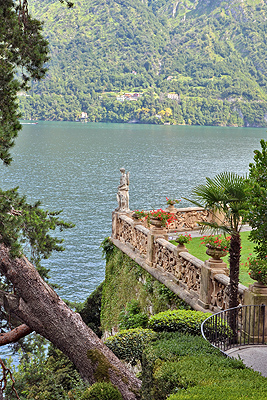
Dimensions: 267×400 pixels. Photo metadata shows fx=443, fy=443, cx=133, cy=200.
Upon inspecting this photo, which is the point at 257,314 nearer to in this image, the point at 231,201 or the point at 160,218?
the point at 231,201

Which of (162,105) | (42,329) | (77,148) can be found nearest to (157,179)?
(77,148)

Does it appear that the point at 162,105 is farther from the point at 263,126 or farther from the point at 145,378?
the point at 145,378

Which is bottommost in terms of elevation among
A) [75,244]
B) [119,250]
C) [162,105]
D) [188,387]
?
[75,244]

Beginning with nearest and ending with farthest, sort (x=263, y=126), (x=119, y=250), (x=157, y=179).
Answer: (x=119, y=250), (x=157, y=179), (x=263, y=126)

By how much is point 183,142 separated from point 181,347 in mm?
117335

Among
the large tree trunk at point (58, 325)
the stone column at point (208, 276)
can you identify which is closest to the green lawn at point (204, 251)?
the stone column at point (208, 276)

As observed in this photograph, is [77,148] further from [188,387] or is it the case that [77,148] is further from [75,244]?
[188,387]

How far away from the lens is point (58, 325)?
9.65 metres

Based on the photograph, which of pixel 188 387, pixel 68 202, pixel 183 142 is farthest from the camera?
pixel 183 142

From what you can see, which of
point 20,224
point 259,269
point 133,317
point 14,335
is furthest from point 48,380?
point 20,224

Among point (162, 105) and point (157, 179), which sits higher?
point (162, 105)

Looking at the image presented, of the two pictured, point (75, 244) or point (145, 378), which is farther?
point (75, 244)

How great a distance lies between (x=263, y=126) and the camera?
195750 mm

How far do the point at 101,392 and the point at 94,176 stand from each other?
2300 inches
